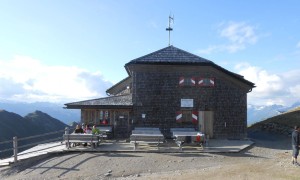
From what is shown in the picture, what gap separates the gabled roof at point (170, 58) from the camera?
22.4 metres

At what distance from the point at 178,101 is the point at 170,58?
9.16 feet

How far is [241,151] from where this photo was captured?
1783cm

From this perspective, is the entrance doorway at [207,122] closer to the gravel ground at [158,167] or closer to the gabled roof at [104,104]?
the gabled roof at [104,104]

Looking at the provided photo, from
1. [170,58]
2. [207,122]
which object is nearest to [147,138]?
[207,122]

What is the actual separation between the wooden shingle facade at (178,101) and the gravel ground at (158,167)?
215 inches

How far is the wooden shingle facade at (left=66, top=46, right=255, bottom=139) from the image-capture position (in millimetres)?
22469

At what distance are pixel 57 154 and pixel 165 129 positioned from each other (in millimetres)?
7671

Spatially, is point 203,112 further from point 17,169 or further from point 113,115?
point 17,169

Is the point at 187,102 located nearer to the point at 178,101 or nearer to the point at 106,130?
the point at 178,101

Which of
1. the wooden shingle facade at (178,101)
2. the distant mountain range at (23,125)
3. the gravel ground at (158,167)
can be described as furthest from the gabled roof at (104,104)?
the distant mountain range at (23,125)

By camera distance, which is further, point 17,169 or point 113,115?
point 113,115

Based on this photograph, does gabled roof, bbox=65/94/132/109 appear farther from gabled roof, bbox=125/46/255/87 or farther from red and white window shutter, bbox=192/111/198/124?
red and white window shutter, bbox=192/111/198/124

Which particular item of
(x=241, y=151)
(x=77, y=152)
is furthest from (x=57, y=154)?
(x=241, y=151)

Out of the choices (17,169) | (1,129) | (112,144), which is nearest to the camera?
(17,169)
